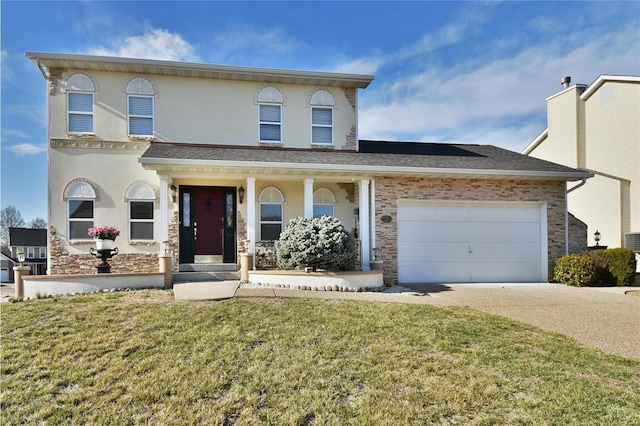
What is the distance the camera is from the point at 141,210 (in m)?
10.7

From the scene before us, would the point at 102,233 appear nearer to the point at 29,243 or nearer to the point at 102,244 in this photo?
the point at 102,244

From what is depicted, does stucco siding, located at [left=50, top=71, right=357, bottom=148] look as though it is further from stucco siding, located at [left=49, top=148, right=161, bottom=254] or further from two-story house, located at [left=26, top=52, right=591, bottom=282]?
stucco siding, located at [left=49, top=148, right=161, bottom=254]

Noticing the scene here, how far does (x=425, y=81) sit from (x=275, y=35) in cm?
745

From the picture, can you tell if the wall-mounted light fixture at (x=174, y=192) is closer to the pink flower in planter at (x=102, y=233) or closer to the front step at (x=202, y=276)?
the pink flower in planter at (x=102, y=233)

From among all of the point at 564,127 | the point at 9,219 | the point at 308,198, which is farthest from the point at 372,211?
the point at 9,219

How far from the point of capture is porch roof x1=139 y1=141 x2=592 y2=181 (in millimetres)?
9531

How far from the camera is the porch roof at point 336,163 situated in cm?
953

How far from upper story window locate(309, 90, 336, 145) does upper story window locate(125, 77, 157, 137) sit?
17.1 feet

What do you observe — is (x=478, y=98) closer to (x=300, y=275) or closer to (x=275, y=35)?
(x=275, y=35)

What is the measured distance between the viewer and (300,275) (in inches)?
337

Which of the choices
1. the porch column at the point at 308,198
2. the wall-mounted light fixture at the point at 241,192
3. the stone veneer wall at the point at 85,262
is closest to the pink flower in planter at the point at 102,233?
the stone veneer wall at the point at 85,262

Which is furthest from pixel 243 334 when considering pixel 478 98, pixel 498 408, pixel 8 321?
pixel 478 98

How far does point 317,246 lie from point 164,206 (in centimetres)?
466

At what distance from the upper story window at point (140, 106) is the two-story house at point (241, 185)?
32 mm
